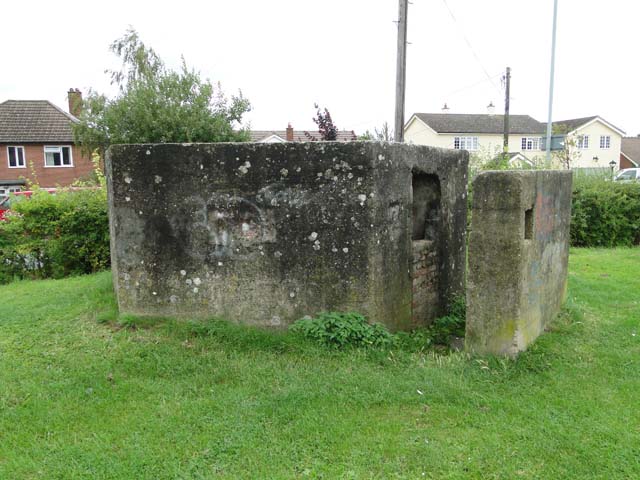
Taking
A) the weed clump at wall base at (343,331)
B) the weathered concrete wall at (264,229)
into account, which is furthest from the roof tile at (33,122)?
the weed clump at wall base at (343,331)

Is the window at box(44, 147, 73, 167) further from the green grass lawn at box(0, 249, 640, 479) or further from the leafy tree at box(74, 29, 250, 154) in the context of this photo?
the green grass lawn at box(0, 249, 640, 479)

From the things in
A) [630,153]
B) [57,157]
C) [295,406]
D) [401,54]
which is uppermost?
[401,54]

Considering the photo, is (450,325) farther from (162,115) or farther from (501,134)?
(501,134)

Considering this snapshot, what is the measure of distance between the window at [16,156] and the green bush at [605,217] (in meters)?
32.8

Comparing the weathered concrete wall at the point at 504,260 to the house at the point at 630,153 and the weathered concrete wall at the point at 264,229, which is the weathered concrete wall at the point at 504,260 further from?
the house at the point at 630,153

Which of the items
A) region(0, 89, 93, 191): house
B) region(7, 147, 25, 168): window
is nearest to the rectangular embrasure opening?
region(0, 89, 93, 191): house

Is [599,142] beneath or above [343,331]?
above

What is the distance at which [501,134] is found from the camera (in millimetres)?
48250

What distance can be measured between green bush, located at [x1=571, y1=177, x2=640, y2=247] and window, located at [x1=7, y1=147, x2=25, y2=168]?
32.8m

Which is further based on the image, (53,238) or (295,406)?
(53,238)

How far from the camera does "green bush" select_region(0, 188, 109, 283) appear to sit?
9.37m

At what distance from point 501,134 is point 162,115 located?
3417cm

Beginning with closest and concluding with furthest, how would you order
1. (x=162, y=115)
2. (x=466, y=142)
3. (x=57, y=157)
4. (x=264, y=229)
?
(x=264, y=229) < (x=162, y=115) < (x=57, y=157) < (x=466, y=142)

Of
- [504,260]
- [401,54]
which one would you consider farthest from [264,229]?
[401,54]
